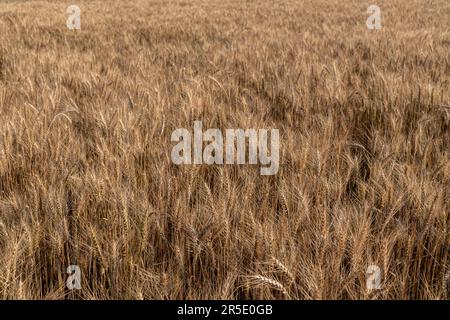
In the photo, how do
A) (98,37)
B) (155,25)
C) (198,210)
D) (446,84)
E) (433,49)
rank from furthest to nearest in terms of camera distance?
1. (155,25)
2. (98,37)
3. (433,49)
4. (446,84)
5. (198,210)

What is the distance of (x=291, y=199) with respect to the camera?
130 cm

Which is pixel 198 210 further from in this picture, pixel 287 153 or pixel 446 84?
pixel 446 84

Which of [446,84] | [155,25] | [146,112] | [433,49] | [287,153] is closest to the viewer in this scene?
[287,153]

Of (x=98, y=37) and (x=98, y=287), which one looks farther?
(x=98, y=37)

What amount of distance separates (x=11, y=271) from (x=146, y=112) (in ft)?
4.35

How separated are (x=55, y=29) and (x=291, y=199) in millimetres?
6335

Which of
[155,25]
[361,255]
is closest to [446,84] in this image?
Result: [361,255]

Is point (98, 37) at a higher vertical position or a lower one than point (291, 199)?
higher

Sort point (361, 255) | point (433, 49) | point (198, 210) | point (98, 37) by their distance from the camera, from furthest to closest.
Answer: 1. point (98, 37)
2. point (433, 49)
3. point (198, 210)
4. point (361, 255)

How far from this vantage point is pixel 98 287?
1.03 meters
